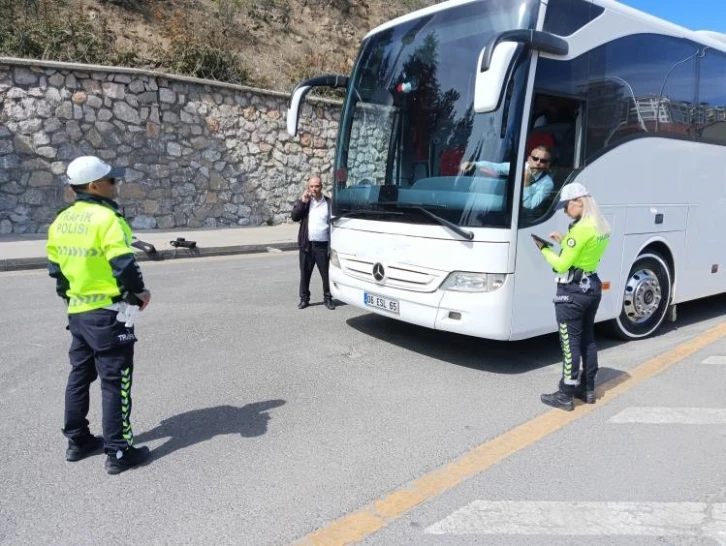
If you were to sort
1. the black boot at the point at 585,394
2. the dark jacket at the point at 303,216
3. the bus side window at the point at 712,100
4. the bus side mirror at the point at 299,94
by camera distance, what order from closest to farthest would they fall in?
1. the black boot at the point at 585,394
2. the bus side mirror at the point at 299,94
3. the bus side window at the point at 712,100
4. the dark jacket at the point at 303,216

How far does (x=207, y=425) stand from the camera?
4035 mm

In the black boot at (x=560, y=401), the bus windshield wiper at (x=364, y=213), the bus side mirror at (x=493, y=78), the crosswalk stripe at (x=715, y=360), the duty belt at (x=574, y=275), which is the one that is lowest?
the black boot at (x=560, y=401)

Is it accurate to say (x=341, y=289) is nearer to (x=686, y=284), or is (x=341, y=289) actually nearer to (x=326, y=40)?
(x=686, y=284)

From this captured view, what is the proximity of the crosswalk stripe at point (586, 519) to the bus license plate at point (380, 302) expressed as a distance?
2463 mm

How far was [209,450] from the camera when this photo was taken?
3.67 metres

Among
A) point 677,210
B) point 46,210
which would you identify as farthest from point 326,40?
point 677,210

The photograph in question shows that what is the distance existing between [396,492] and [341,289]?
120 inches

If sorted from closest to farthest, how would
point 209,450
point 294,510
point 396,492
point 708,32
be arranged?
point 294,510, point 396,492, point 209,450, point 708,32

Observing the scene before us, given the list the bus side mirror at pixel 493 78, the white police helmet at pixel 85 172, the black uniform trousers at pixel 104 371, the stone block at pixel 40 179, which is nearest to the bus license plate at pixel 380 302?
the bus side mirror at pixel 493 78

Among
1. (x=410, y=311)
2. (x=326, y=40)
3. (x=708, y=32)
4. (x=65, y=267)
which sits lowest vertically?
(x=410, y=311)

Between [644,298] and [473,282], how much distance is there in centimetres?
243

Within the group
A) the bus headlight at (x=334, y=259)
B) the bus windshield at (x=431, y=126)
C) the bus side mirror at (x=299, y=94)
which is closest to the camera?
the bus windshield at (x=431, y=126)

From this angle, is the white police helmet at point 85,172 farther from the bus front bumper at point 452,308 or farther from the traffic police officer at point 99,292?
the bus front bumper at point 452,308

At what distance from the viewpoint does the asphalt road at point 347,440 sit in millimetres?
2916
